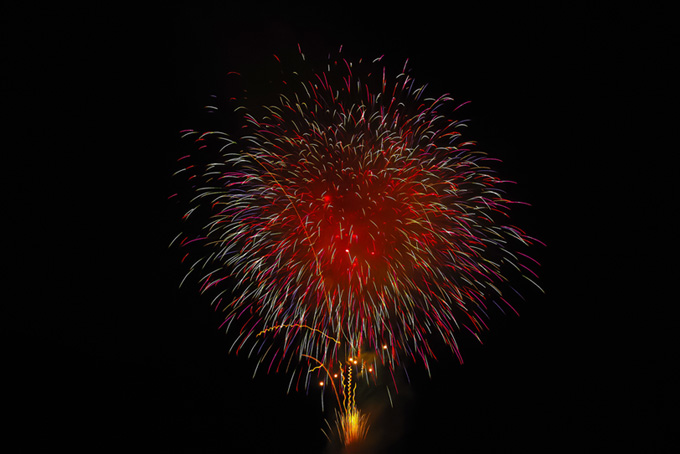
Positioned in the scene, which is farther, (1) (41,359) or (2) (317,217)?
(1) (41,359)

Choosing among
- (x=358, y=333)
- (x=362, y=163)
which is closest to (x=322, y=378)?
(x=358, y=333)

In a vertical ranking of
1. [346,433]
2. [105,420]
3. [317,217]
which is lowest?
[346,433]

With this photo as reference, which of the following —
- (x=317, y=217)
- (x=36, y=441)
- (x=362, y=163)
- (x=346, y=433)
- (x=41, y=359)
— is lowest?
(x=346, y=433)

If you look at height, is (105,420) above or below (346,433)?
above

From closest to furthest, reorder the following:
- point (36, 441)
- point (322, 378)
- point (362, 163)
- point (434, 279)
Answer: point (362, 163) → point (434, 279) → point (36, 441) → point (322, 378)

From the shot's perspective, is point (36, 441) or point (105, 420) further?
point (105, 420)

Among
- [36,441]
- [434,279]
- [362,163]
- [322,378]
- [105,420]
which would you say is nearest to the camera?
[362,163]

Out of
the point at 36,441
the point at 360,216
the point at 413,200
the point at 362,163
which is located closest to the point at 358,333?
the point at 360,216

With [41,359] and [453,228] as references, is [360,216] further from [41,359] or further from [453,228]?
[41,359]

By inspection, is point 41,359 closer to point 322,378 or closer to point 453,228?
point 322,378

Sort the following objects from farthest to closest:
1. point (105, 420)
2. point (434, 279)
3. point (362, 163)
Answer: point (105, 420)
point (434, 279)
point (362, 163)
